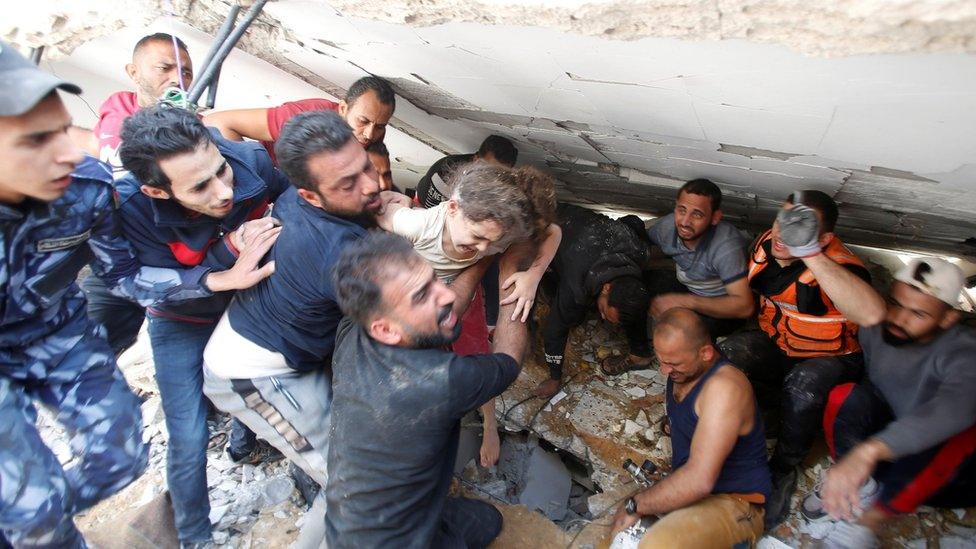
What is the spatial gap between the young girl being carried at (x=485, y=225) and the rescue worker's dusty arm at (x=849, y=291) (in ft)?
4.04

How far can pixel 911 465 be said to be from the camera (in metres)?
2.31

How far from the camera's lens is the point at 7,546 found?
192cm

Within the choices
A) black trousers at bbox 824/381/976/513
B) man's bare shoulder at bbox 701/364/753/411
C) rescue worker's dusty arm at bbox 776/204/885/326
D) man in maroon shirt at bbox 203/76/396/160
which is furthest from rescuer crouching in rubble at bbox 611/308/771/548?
man in maroon shirt at bbox 203/76/396/160

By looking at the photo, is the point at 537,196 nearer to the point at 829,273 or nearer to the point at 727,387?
the point at 727,387

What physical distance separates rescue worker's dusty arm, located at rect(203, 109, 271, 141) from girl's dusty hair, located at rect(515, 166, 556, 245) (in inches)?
60.0

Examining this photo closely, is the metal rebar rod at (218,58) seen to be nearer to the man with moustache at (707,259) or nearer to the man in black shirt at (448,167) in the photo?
the man in black shirt at (448,167)

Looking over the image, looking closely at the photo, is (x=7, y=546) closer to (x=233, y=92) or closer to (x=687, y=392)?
(x=687, y=392)

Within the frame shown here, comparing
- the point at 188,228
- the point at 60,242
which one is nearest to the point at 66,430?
the point at 60,242

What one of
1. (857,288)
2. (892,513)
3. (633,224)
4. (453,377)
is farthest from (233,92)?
(892,513)

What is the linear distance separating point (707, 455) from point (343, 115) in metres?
2.45

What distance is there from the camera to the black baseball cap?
132cm

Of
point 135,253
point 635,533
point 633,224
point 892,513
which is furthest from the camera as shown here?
point 633,224

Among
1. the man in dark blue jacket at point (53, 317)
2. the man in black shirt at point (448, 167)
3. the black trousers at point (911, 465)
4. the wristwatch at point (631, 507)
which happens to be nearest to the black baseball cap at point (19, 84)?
the man in dark blue jacket at point (53, 317)

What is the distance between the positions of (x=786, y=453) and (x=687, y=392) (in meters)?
0.86
